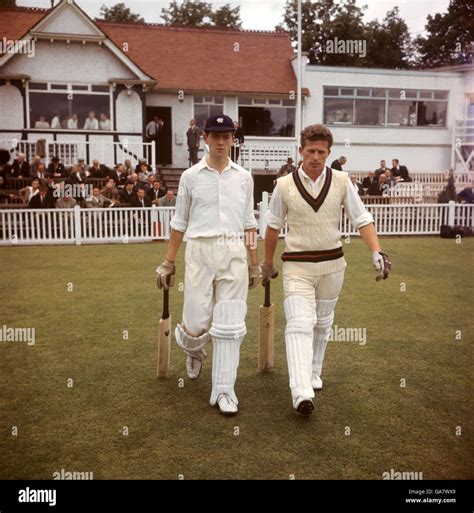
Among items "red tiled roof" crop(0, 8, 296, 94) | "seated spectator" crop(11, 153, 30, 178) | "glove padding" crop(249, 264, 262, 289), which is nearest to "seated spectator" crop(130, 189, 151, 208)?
"seated spectator" crop(11, 153, 30, 178)

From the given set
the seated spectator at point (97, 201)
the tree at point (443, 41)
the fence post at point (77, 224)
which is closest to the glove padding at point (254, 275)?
the fence post at point (77, 224)

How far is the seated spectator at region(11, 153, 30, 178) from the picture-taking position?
63.2 ft

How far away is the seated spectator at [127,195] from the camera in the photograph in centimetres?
1741

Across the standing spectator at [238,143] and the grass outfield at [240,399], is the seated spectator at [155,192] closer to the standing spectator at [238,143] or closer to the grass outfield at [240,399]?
the standing spectator at [238,143]

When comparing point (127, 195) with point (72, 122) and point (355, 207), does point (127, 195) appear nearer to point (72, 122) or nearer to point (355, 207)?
point (72, 122)

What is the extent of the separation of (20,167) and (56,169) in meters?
1.13

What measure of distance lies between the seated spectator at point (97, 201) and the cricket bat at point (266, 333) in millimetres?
12365

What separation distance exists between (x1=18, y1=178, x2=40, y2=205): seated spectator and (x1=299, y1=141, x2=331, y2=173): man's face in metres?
13.7

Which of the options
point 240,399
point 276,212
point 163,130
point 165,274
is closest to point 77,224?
point 165,274
